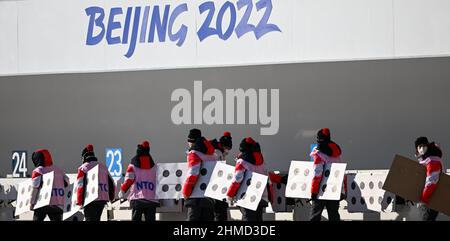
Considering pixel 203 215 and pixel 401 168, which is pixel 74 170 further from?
pixel 401 168

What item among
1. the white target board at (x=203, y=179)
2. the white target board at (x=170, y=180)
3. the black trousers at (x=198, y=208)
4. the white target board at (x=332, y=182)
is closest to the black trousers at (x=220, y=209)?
the black trousers at (x=198, y=208)

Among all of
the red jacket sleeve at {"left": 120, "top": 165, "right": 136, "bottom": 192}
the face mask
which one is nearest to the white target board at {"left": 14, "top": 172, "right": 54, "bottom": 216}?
the red jacket sleeve at {"left": 120, "top": 165, "right": 136, "bottom": 192}

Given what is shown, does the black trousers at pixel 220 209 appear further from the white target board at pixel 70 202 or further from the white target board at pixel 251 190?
the white target board at pixel 70 202

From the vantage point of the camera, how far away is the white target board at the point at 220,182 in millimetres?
18766

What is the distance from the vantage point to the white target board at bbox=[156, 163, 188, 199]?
19891mm

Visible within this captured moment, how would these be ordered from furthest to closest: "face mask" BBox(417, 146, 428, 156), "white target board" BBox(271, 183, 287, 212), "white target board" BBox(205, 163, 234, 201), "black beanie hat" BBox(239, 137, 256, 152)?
1. "white target board" BBox(271, 183, 287, 212)
2. "black beanie hat" BBox(239, 137, 256, 152)
3. "white target board" BBox(205, 163, 234, 201)
4. "face mask" BBox(417, 146, 428, 156)

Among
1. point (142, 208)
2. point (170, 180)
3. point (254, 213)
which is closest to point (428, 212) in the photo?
point (254, 213)

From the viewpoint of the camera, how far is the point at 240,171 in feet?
61.9

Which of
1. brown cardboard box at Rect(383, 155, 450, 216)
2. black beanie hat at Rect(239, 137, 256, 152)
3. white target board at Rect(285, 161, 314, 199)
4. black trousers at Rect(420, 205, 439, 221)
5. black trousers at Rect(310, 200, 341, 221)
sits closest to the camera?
brown cardboard box at Rect(383, 155, 450, 216)

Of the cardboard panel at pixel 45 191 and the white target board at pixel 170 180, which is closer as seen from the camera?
the white target board at pixel 170 180

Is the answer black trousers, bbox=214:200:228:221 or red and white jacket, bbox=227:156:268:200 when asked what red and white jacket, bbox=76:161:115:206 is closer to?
black trousers, bbox=214:200:228:221

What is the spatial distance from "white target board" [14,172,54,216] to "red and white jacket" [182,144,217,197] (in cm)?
302

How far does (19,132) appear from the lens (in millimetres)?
30656

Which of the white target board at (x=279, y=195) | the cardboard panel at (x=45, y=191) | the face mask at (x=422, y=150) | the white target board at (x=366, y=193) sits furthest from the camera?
the cardboard panel at (x=45, y=191)
